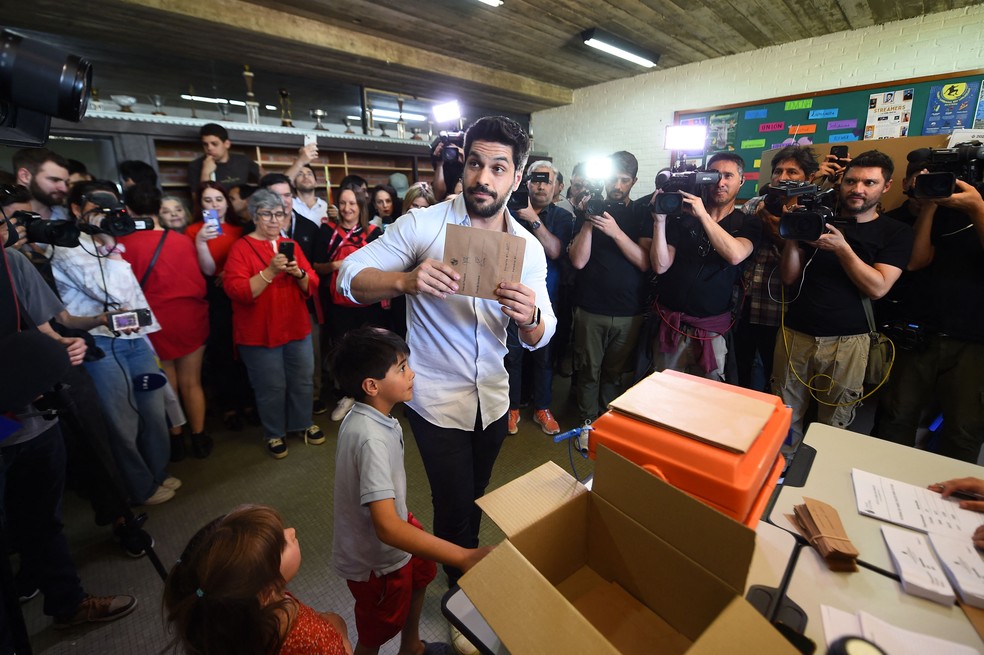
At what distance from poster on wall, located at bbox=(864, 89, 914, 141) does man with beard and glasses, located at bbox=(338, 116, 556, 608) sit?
4.52 meters

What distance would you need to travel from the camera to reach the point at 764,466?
799 millimetres

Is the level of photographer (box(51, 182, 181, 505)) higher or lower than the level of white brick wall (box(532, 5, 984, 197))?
lower

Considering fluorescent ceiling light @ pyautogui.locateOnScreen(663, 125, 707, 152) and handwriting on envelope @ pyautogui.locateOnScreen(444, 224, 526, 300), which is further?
fluorescent ceiling light @ pyautogui.locateOnScreen(663, 125, 707, 152)

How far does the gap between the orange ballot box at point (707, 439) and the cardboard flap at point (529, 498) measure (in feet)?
0.35

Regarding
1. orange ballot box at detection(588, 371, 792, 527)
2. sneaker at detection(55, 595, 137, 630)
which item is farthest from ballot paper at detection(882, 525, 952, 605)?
sneaker at detection(55, 595, 137, 630)

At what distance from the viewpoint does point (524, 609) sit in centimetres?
57

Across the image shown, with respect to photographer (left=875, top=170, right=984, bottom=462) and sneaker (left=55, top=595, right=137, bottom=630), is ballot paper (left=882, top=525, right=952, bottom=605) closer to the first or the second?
photographer (left=875, top=170, right=984, bottom=462)

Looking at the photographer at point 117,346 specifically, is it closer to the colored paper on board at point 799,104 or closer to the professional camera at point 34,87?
the professional camera at point 34,87

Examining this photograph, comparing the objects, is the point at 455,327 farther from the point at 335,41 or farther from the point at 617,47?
the point at 617,47

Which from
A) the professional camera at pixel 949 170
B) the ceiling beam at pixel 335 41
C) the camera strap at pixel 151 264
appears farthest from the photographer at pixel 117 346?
the professional camera at pixel 949 170

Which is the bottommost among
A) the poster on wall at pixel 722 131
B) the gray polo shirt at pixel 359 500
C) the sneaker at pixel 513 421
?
the sneaker at pixel 513 421

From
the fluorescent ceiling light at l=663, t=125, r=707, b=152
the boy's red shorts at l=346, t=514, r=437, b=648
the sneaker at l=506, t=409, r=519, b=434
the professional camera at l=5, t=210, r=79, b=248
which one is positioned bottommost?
the sneaker at l=506, t=409, r=519, b=434

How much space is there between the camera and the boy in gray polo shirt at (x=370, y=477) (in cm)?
104

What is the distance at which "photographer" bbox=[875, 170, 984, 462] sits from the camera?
68.2 inches
